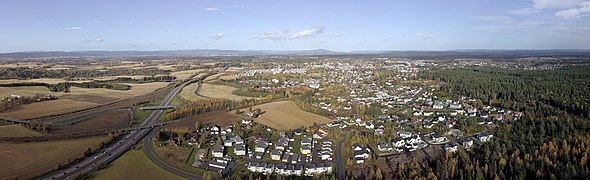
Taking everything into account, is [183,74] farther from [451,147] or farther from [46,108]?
[451,147]

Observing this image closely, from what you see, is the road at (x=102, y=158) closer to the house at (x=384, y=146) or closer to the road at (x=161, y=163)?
the road at (x=161, y=163)

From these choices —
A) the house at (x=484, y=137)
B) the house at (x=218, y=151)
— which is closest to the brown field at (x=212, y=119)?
the house at (x=218, y=151)

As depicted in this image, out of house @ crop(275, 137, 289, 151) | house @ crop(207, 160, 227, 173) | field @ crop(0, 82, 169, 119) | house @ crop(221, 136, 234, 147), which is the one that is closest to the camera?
house @ crop(207, 160, 227, 173)

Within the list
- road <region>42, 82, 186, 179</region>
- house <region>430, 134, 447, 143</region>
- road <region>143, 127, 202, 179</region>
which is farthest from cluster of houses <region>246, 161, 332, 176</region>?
house <region>430, 134, 447, 143</region>

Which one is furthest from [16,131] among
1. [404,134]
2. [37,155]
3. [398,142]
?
[404,134]

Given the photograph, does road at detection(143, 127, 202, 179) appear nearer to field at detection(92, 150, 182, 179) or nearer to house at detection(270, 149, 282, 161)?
field at detection(92, 150, 182, 179)

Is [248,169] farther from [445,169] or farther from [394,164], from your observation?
[445,169]
